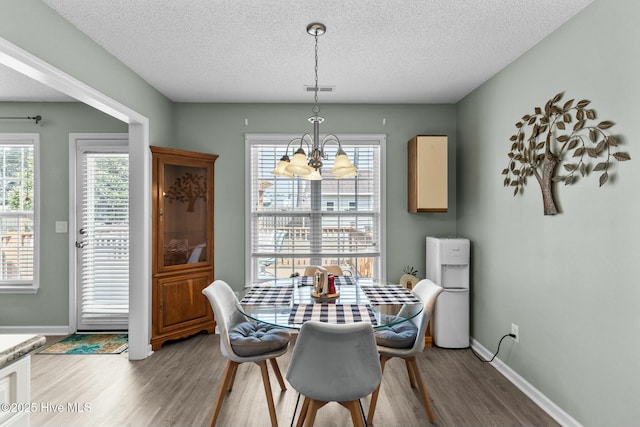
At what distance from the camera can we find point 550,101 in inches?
97.0

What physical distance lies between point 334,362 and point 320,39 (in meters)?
2.20

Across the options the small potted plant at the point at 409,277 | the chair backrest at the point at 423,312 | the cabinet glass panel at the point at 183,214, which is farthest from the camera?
the small potted plant at the point at 409,277

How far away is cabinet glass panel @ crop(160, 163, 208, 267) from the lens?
3.60 metres

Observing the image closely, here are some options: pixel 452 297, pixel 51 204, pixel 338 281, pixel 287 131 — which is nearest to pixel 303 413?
pixel 338 281

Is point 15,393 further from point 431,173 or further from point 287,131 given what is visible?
point 431,173

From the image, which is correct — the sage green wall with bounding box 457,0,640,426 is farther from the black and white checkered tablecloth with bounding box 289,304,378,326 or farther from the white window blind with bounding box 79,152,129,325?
the white window blind with bounding box 79,152,129,325

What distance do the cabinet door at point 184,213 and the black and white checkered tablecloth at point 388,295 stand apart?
204 centimetres

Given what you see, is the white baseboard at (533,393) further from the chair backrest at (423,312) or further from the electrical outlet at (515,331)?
the chair backrest at (423,312)

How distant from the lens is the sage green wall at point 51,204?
12.9 ft

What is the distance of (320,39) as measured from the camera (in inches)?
101

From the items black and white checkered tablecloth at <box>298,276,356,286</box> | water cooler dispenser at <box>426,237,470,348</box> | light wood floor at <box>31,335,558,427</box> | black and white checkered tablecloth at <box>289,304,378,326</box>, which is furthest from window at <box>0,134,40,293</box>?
Result: water cooler dispenser at <box>426,237,470,348</box>

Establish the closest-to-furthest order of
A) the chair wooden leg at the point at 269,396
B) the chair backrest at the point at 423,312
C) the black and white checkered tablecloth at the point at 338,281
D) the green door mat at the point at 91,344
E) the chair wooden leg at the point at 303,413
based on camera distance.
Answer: the chair wooden leg at the point at 303,413
the chair wooden leg at the point at 269,396
the chair backrest at the point at 423,312
the black and white checkered tablecloth at the point at 338,281
the green door mat at the point at 91,344

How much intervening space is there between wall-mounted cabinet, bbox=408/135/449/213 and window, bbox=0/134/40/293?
4.27m

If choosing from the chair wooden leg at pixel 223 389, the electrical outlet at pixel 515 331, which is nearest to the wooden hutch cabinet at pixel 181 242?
the chair wooden leg at pixel 223 389
